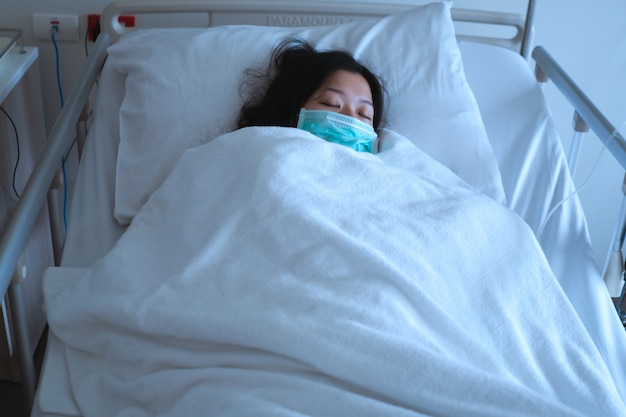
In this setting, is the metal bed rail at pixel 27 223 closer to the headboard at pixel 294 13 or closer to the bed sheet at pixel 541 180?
the headboard at pixel 294 13

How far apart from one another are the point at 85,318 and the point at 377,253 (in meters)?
0.52

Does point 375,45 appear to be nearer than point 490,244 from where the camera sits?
No

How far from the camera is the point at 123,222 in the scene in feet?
5.49

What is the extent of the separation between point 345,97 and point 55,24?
1.07m

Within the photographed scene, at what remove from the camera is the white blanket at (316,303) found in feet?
3.51

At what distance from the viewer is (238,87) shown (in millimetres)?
1809

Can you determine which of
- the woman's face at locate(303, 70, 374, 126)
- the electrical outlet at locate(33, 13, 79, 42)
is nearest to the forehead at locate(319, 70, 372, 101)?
the woman's face at locate(303, 70, 374, 126)

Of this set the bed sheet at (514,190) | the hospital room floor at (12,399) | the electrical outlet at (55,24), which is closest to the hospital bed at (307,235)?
the bed sheet at (514,190)

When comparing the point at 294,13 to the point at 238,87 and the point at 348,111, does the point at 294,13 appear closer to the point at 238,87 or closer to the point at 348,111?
the point at 238,87

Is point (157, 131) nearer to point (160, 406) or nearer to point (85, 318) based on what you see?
point (85, 318)

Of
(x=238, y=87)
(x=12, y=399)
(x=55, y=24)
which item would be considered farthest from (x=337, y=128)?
(x=12, y=399)

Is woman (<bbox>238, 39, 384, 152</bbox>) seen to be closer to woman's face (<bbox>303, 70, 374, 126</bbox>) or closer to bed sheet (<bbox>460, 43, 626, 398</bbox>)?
woman's face (<bbox>303, 70, 374, 126</bbox>)

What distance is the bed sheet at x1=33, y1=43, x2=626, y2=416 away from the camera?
1394mm

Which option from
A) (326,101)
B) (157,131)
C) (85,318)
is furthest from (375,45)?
(85,318)
